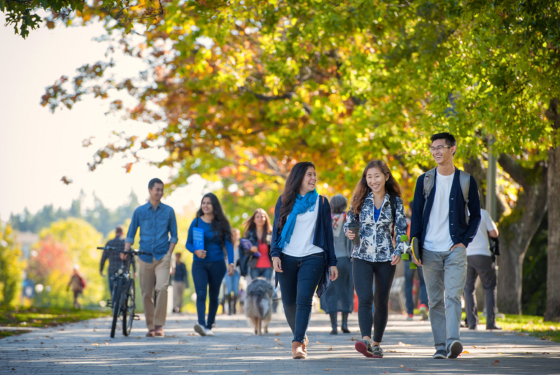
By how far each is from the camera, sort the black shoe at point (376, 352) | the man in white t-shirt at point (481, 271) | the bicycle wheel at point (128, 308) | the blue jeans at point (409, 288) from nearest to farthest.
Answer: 1. the black shoe at point (376, 352)
2. the bicycle wheel at point (128, 308)
3. the man in white t-shirt at point (481, 271)
4. the blue jeans at point (409, 288)

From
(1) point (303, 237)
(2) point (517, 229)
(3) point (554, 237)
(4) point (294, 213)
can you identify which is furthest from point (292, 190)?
(2) point (517, 229)

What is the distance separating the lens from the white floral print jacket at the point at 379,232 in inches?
301

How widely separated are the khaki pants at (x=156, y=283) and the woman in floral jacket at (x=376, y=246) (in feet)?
13.6

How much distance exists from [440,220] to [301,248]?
145cm

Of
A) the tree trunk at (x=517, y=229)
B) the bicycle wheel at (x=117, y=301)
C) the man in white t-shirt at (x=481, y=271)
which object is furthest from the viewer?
the tree trunk at (x=517, y=229)

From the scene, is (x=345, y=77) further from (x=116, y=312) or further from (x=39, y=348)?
(x=39, y=348)

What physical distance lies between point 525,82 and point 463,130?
7.23 ft

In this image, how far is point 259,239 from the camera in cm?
1316

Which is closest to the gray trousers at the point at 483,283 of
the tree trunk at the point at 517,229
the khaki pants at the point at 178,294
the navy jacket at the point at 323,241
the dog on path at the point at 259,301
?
the dog on path at the point at 259,301

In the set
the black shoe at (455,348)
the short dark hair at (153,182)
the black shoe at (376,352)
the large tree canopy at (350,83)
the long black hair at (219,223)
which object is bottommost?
the black shoe at (376,352)

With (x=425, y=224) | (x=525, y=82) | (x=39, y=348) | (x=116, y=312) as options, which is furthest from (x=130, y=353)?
(x=525, y=82)

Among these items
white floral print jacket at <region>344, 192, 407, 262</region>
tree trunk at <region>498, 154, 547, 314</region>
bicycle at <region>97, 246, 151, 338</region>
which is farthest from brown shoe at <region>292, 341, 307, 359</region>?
tree trunk at <region>498, 154, 547, 314</region>

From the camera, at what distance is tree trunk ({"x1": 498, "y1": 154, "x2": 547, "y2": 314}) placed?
1867 cm

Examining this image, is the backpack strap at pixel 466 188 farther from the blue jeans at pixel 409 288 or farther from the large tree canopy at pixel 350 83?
the blue jeans at pixel 409 288
